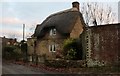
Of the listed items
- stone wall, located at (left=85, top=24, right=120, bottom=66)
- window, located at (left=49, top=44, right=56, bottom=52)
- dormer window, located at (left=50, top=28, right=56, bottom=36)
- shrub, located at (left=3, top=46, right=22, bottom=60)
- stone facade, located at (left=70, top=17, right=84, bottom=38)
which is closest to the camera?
stone wall, located at (left=85, top=24, right=120, bottom=66)

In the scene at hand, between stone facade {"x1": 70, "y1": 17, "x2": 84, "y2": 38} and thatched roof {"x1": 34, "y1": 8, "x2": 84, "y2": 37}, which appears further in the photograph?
stone facade {"x1": 70, "y1": 17, "x2": 84, "y2": 38}

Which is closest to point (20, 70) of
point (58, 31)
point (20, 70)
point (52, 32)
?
point (20, 70)

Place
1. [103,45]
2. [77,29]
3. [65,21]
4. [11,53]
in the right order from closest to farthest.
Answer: [103,45] → [65,21] → [77,29] → [11,53]

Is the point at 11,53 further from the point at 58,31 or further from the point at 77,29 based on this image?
the point at 77,29

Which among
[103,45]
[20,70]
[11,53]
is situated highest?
[103,45]

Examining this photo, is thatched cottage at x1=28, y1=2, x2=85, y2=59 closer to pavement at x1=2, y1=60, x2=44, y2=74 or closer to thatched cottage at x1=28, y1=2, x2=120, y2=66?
thatched cottage at x1=28, y1=2, x2=120, y2=66

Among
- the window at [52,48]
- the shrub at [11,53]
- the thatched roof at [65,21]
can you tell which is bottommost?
the shrub at [11,53]

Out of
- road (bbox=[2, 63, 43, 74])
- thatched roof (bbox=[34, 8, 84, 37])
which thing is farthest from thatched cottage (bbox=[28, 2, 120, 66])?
road (bbox=[2, 63, 43, 74])

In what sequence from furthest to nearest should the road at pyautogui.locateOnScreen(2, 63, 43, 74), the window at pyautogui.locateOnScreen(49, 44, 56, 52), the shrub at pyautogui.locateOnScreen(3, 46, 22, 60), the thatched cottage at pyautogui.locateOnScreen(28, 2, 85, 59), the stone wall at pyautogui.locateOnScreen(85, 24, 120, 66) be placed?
1. the shrub at pyautogui.locateOnScreen(3, 46, 22, 60)
2. the window at pyautogui.locateOnScreen(49, 44, 56, 52)
3. the thatched cottage at pyautogui.locateOnScreen(28, 2, 85, 59)
4. the stone wall at pyautogui.locateOnScreen(85, 24, 120, 66)
5. the road at pyautogui.locateOnScreen(2, 63, 43, 74)

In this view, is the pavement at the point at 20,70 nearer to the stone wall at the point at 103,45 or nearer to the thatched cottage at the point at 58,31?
the stone wall at the point at 103,45

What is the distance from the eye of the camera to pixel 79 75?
23.1 metres

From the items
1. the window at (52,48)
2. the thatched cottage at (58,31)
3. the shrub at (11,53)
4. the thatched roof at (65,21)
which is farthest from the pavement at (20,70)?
the shrub at (11,53)

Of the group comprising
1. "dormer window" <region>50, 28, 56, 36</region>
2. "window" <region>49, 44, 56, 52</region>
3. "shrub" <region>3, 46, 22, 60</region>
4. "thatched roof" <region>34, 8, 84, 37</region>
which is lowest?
"shrub" <region>3, 46, 22, 60</region>

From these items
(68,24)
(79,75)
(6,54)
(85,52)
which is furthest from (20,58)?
(79,75)
